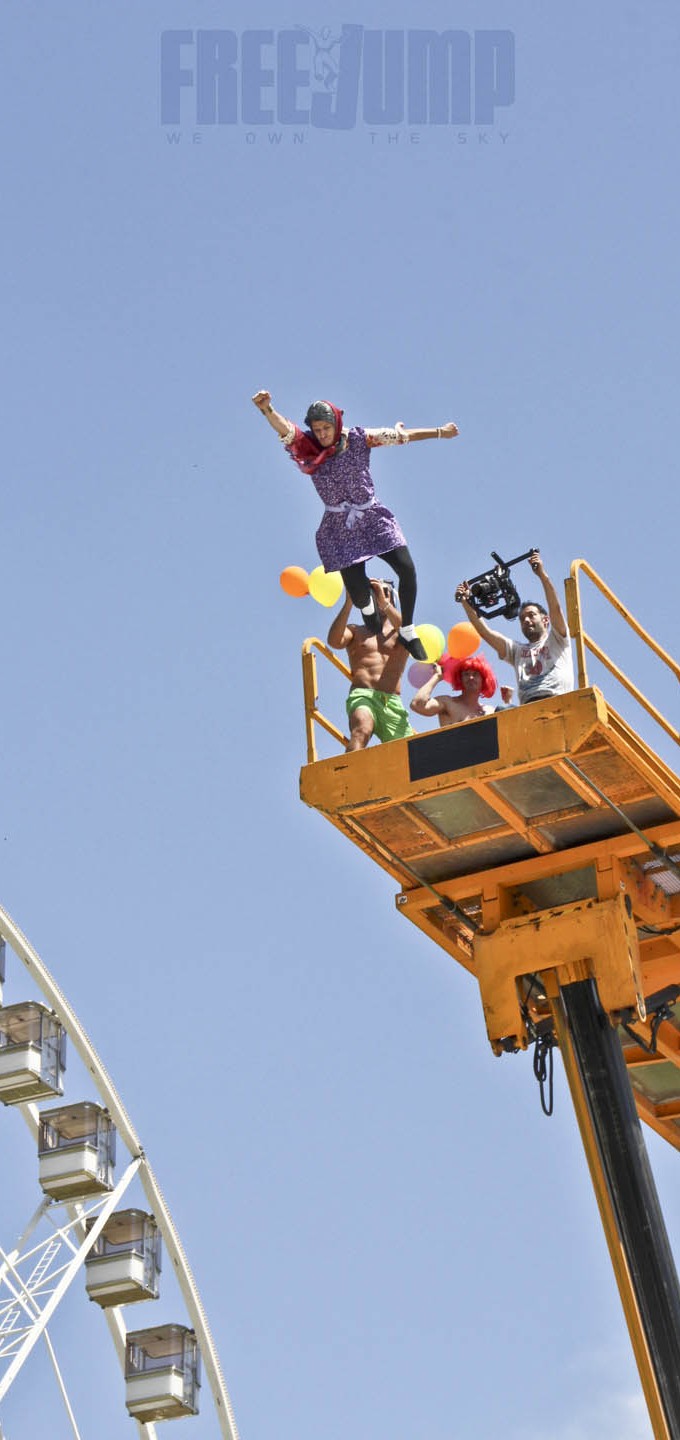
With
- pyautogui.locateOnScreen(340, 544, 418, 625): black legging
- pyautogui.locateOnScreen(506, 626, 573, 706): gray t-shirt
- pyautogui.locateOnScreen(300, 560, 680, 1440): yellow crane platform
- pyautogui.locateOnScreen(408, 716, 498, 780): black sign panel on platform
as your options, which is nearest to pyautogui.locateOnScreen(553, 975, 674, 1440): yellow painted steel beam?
pyautogui.locateOnScreen(300, 560, 680, 1440): yellow crane platform

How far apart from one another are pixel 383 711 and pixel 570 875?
1.82m

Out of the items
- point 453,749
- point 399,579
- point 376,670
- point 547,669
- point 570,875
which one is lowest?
point 570,875

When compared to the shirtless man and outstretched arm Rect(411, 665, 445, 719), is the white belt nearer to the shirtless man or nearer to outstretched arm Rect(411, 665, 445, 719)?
the shirtless man

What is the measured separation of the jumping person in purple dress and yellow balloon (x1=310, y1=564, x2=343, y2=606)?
0.65m

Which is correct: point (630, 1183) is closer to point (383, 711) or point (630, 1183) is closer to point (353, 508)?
point (383, 711)

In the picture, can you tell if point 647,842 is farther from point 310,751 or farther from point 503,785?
point 310,751

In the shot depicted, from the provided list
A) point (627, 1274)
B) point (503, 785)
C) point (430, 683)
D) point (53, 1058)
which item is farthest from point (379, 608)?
point (53, 1058)

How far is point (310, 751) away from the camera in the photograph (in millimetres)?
18500

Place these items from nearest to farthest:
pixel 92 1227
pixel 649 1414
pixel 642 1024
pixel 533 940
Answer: pixel 649 1414 → pixel 533 940 → pixel 642 1024 → pixel 92 1227

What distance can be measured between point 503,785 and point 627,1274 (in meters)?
3.39

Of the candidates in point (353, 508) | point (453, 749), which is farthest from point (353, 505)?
point (453, 749)

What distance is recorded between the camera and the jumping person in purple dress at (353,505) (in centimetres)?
1867

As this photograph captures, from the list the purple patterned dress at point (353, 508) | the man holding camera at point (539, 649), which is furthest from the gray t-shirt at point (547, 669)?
the purple patterned dress at point (353, 508)

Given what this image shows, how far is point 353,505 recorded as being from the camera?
18.7 meters
